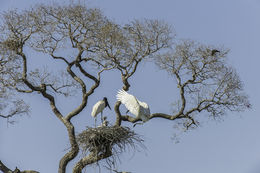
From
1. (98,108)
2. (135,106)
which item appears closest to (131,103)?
(135,106)

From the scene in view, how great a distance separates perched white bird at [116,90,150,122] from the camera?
17859 millimetres

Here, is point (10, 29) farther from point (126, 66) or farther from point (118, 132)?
point (118, 132)

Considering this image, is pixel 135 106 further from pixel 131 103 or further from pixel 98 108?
pixel 98 108

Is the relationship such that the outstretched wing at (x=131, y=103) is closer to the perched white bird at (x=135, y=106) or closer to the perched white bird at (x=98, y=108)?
the perched white bird at (x=135, y=106)

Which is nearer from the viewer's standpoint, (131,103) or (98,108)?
(131,103)

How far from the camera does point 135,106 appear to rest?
1786cm

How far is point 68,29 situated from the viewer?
19.9 metres

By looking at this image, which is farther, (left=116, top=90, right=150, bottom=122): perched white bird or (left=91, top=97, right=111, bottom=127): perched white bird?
(left=91, top=97, right=111, bottom=127): perched white bird

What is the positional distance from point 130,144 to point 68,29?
5.14 meters

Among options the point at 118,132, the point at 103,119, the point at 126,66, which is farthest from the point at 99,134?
the point at 126,66

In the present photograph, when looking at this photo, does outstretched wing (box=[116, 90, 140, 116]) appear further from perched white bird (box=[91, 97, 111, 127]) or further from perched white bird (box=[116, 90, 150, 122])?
perched white bird (box=[91, 97, 111, 127])

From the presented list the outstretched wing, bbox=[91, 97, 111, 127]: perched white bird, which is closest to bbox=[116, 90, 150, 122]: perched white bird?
the outstretched wing

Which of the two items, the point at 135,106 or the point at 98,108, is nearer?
the point at 135,106

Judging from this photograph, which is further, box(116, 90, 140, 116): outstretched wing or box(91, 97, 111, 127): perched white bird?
box(91, 97, 111, 127): perched white bird
